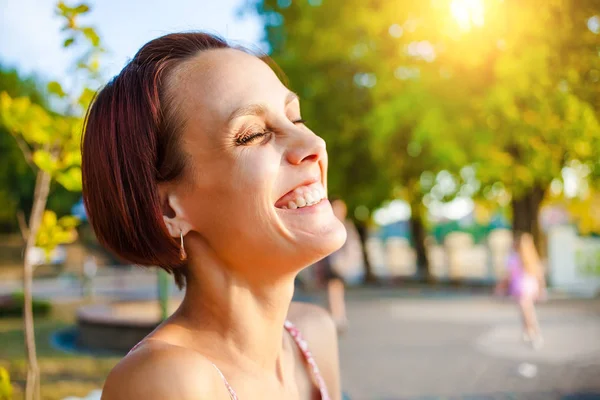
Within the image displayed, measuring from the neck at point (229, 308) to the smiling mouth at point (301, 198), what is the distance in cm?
15

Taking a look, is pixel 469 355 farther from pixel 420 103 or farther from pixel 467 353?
pixel 420 103

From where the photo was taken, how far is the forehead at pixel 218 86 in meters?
1.16

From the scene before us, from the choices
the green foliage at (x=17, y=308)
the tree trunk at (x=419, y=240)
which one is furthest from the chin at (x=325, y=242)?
the tree trunk at (x=419, y=240)

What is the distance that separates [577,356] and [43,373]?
22.1 feet

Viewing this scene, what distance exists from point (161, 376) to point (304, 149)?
0.48m

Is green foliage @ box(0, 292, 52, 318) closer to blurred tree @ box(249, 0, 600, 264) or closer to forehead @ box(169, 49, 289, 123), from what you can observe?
blurred tree @ box(249, 0, 600, 264)

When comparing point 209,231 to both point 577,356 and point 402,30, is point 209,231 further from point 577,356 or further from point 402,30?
point 402,30

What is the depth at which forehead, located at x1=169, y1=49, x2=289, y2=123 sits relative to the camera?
1156 millimetres

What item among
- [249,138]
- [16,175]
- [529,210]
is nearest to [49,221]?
[249,138]

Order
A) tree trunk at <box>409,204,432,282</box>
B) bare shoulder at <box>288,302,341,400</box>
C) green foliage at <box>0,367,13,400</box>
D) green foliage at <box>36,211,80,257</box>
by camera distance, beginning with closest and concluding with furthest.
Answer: bare shoulder at <box>288,302,341,400</box>, green foliage at <box>0,367,13,400</box>, green foliage at <box>36,211,80,257</box>, tree trunk at <box>409,204,432,282</box>

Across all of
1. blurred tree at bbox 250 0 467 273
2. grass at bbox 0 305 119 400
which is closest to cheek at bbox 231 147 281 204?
grass at bbox 0 305 119 400

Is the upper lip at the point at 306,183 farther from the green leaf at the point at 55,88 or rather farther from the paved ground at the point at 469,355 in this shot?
the paved ground at the point at 469,355

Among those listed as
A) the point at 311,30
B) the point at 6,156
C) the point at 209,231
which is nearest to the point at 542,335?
the point at 209,231

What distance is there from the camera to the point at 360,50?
17.4 m
